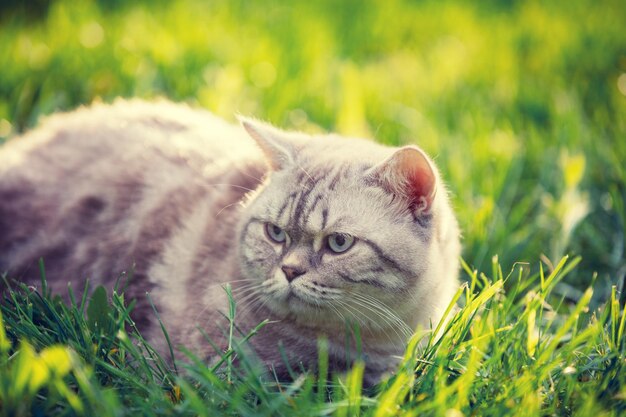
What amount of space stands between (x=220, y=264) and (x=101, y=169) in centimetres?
60

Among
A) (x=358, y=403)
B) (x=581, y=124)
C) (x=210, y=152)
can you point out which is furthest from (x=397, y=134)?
(x=358, y=403)

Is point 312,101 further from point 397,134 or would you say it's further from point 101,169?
point 101,169

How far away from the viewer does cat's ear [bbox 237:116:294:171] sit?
172 centimetres

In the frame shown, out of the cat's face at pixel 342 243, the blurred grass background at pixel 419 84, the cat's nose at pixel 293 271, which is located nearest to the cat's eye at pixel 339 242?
the cat's face at pixel 342 243

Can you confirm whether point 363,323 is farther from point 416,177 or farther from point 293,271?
point 416,177

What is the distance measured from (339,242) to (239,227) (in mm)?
361

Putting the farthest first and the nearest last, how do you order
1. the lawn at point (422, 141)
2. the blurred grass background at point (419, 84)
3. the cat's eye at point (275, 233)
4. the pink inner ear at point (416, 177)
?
the blurred grass background at point (419, 84), the cat's eye at point (275, 233), the pink inner ear at point (416, 177), the lawn at point (422, 141)

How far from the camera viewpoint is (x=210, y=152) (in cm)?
210

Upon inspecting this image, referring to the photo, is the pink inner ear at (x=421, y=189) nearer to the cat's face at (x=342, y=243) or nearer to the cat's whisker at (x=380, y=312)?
the cat's face at (x=342, y=243)

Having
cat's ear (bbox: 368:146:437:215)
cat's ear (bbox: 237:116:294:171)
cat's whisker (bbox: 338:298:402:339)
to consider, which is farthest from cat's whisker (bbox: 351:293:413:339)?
cat's ear (bbox: 237:116:294:171)

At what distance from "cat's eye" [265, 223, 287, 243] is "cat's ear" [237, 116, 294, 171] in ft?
0.64

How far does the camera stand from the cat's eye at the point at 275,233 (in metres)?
1.67

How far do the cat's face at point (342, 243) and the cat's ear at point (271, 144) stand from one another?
0.07m

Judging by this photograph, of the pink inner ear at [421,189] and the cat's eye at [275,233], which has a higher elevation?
the pink inner ear at [421,189]
